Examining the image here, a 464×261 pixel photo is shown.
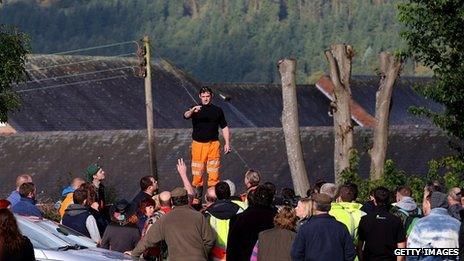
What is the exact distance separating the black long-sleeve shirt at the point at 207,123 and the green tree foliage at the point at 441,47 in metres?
5.89

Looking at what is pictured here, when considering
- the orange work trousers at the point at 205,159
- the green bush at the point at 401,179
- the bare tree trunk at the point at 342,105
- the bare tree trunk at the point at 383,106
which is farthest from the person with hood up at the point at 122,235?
the bare tree trunk at the point at 383,106

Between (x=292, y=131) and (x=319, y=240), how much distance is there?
15883 millimetres

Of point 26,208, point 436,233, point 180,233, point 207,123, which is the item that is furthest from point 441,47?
point 436,233

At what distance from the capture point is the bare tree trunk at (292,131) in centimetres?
2975

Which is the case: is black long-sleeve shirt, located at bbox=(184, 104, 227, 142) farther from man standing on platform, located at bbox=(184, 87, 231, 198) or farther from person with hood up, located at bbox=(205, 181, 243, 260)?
person with hood up, located at bbox=(205, 181, 243, 260)

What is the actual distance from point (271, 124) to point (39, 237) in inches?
3513

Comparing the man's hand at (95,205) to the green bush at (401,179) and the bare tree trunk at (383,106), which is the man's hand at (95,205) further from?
the bare tree trunk at (383,106)

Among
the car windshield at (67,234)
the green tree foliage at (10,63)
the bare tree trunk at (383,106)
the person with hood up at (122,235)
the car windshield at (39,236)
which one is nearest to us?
the car windshield at (39,236)

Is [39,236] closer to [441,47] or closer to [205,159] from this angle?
[205,159]

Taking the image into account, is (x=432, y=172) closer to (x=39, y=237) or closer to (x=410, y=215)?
(x=410, y=215)

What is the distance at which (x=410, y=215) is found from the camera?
16.8m

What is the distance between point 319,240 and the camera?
553 inches

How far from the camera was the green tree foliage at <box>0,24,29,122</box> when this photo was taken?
98.4ft

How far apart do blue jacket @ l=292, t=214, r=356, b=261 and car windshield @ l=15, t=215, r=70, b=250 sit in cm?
296
